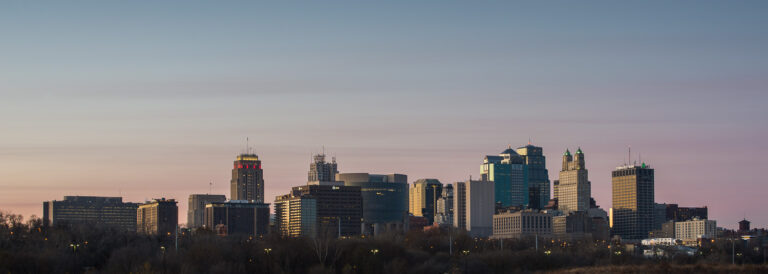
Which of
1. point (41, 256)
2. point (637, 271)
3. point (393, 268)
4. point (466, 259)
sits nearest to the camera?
point (637, 271)

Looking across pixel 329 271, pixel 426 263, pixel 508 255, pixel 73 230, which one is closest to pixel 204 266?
pixel 329 271

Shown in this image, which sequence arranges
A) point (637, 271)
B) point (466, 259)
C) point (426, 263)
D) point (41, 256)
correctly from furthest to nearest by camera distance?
point (466, 259)
point (426, 263)
point (41, 256)
point (637, 271)

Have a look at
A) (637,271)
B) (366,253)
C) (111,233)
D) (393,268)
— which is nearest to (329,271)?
(393,268)

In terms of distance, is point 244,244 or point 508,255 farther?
point 508,255

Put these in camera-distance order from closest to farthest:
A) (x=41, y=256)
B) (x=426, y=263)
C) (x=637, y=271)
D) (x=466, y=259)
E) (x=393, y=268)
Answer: (x=637, y=271) < (x=41, y=256) < (x=393, y=268) < (x=426, y=263) < (x=466, y=259)

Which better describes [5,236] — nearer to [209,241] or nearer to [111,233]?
[111,233]

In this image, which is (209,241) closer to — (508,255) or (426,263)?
(426,263)

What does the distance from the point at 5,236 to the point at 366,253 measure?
4572 centimetres

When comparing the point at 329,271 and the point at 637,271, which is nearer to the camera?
the point at 637,271

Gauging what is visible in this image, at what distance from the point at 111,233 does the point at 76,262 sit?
30405 mm

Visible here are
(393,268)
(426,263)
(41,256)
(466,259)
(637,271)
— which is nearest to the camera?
(637,271)

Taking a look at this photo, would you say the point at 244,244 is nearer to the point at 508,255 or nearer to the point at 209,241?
the point at 209,241

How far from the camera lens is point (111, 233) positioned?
535 feet

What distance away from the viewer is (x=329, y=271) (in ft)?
420
